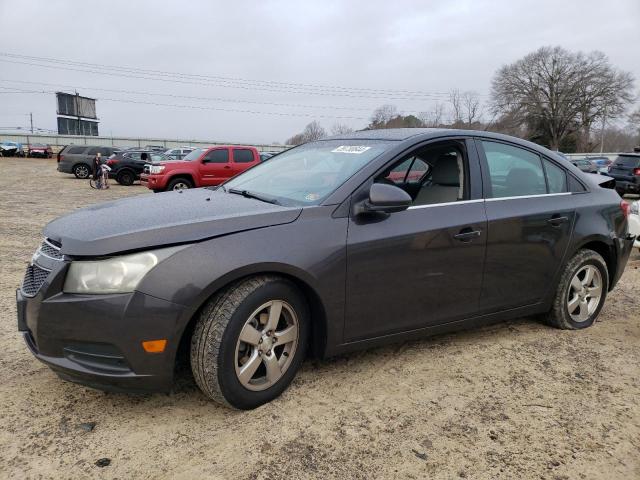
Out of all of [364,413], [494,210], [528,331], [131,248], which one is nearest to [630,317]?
[528,331]

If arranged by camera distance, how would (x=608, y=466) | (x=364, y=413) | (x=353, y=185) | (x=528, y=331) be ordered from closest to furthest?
(x=608, y=466), (x=364, y=413), (x=353, y=185), (x=528, y=331)

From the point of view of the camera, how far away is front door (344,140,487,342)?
2867 mm

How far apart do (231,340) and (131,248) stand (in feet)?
2.15

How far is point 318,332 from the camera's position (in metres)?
2.84

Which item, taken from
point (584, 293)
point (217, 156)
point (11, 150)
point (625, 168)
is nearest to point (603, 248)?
point (584, 293)

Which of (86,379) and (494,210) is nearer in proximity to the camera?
(86,379)

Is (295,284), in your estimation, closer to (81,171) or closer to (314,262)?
(314,262)

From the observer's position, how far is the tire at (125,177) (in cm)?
2083

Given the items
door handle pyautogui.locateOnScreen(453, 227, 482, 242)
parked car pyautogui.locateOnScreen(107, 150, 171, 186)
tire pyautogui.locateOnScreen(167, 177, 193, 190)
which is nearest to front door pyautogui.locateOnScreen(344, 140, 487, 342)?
door handle pyautogui.locateOnScreen(453, 227, 482, 242)

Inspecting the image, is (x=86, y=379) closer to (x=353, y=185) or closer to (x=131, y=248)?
(x=131, y=248)

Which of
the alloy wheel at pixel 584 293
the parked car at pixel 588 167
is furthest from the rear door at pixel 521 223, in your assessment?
the parked car at pixel 588 167

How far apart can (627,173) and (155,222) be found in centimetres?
1617

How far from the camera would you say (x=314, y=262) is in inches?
105

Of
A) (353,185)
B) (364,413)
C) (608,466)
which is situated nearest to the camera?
(608,466)
